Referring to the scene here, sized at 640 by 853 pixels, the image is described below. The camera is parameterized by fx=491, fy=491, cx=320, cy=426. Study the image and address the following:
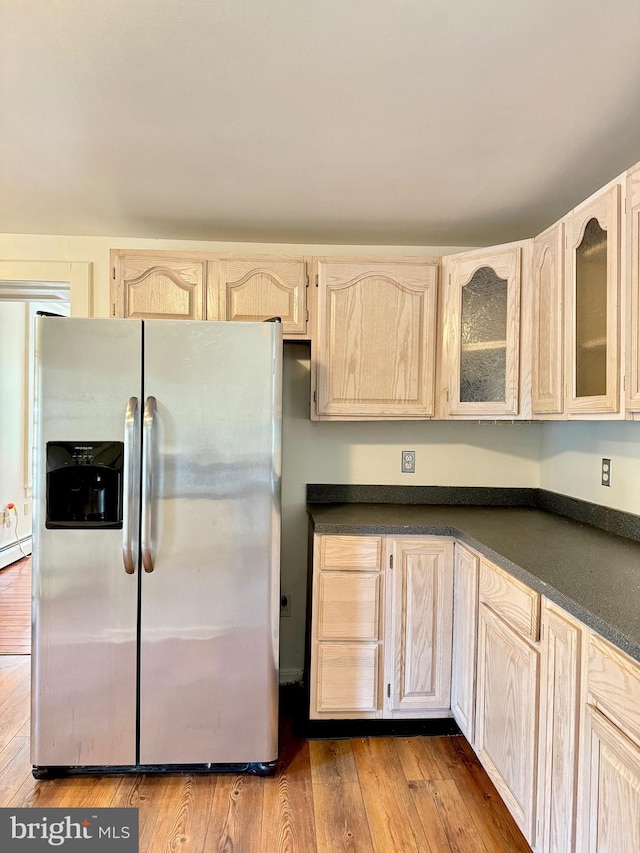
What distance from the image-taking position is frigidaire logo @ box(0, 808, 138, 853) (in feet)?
5.02

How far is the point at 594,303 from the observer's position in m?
1.58

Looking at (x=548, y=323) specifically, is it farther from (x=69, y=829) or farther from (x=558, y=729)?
(x=69, y=829)

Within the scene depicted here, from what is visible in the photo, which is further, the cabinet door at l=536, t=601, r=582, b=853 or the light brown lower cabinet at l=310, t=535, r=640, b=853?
the cabinet door at l=536, t=601, r=582, b=853

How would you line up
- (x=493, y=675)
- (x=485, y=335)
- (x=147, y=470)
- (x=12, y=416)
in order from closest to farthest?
(x=493, y=675) < (x=147, y=470) < (x=485, y=335) < (x=12, y=416)

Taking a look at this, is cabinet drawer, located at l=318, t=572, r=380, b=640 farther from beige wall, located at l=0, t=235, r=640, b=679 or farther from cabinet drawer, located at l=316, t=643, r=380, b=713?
beige wall, located at l=0, t=235, r=640, b=679

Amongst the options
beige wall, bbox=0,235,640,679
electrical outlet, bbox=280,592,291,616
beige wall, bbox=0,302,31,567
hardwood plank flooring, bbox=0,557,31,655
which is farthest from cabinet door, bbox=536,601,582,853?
beige wall, bbox=0,302,31,567

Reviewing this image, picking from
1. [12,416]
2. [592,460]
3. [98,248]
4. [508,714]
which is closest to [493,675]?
[508,714]

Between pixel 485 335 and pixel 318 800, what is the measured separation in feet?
6.31

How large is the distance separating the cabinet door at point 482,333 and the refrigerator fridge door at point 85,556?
4.42 ft

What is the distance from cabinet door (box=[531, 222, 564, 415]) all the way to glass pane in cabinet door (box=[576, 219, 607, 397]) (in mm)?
105

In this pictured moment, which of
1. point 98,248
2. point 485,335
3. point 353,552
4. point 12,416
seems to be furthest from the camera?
point 12,416

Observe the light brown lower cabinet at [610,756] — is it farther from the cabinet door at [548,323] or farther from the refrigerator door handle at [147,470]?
the refrigerator door handle at [147,470]

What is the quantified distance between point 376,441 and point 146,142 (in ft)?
5.39

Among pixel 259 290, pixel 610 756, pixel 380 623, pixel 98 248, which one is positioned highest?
pixel 98 248
